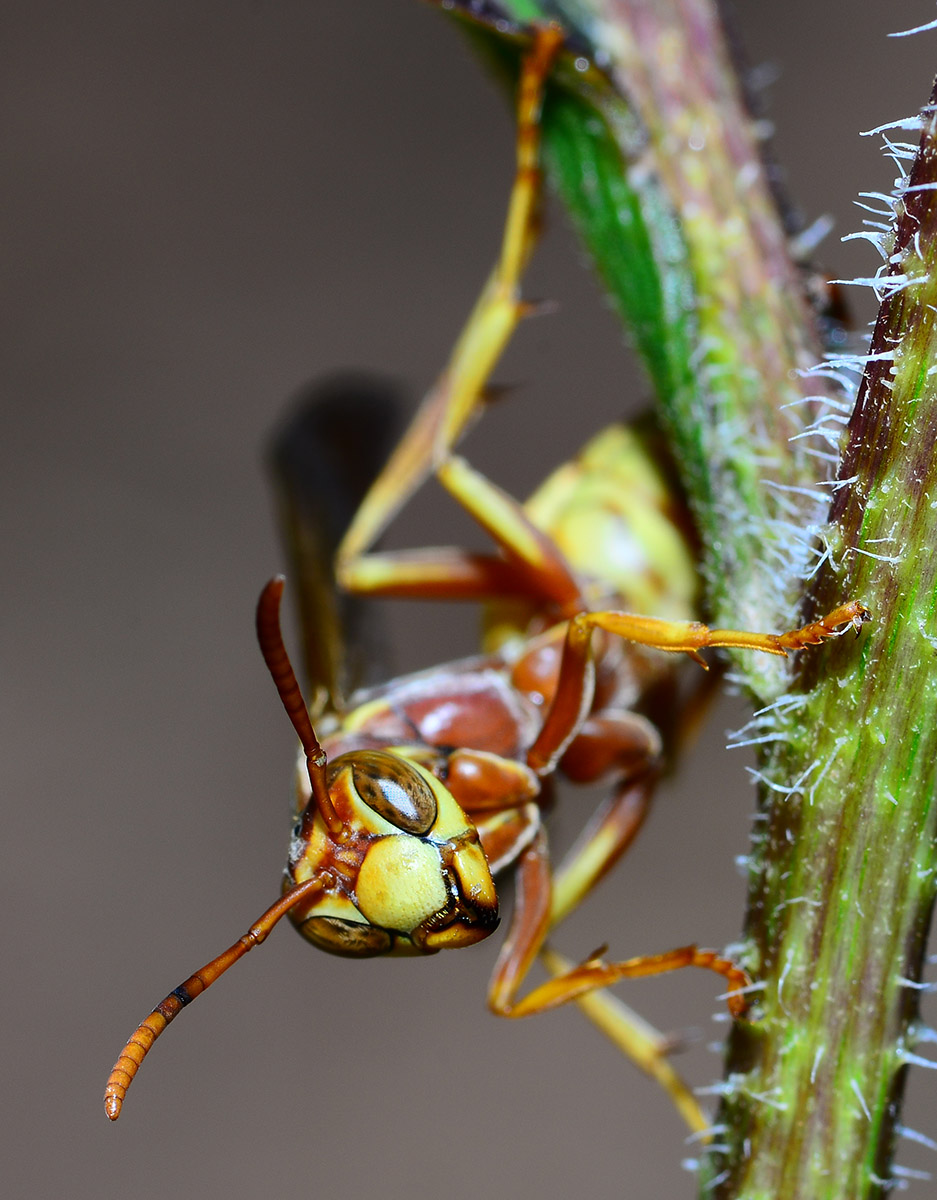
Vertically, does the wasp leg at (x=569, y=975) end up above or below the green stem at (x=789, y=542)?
below

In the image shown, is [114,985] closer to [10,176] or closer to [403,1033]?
[403,1033]

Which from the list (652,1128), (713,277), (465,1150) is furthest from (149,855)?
(713,277)

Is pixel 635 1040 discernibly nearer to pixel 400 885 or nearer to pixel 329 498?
pixel 400 885

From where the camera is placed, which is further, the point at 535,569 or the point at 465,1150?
the point at 465,1150

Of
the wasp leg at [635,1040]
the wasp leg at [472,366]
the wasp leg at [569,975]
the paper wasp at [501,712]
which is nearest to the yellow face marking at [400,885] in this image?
the paper wasp at [501,712]

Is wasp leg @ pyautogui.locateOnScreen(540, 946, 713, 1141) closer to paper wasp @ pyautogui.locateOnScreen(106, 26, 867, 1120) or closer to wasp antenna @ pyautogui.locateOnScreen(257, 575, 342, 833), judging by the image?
paper wasp @ pyautogui.locateOnScreen(106, 26, 867, 1120)

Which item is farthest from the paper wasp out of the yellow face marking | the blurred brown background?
the blurred brown background

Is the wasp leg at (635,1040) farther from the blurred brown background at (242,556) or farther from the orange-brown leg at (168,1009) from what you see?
the blurred brown background at (242,556)

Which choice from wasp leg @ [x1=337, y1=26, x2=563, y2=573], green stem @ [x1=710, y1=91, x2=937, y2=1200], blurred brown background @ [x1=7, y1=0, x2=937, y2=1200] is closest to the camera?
green stem @ [x1=710, y1=91, x2=937, y2=1200]
